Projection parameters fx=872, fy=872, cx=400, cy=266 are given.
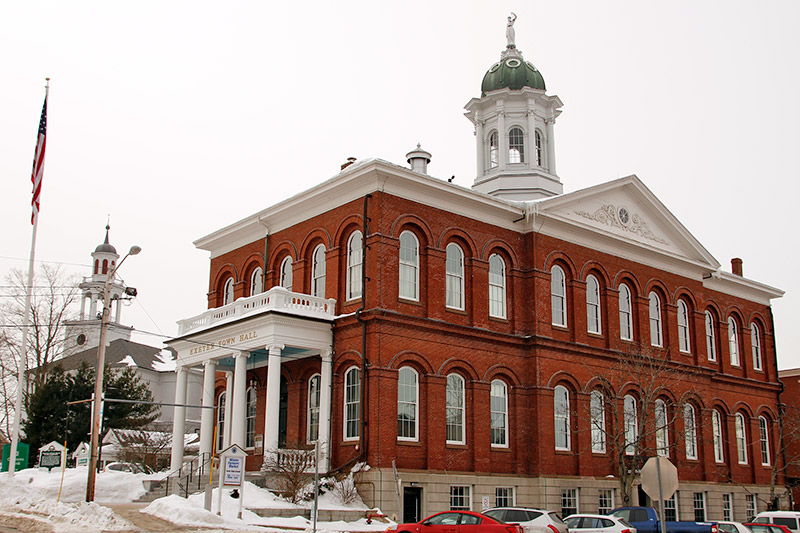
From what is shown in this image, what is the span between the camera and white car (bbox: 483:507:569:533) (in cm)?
2323

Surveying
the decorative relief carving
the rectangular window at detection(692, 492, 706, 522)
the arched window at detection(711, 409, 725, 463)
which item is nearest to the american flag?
the decorative relief carving

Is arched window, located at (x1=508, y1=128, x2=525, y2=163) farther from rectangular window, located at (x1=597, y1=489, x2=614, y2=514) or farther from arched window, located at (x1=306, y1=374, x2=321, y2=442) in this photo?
rectangular window, located at (x1=597, y1=489, x2=614, y2=514)

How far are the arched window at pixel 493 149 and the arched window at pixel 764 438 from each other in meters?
20.2

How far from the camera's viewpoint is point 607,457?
3709 centimetres

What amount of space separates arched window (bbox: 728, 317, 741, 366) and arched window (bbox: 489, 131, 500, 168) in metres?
15.7

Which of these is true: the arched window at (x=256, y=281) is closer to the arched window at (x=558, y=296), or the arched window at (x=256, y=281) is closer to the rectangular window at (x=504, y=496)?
the arched window at (x=558, y=296)

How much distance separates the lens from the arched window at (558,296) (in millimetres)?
36812

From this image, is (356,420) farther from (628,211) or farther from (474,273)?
(628,211)

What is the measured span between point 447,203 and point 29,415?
29.7 m

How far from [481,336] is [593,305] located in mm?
7400

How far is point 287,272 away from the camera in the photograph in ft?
121

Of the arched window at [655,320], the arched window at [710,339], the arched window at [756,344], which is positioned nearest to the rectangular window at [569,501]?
the arched window at [655,320]

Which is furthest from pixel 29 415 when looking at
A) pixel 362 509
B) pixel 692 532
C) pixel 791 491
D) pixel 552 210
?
pixel 791 491

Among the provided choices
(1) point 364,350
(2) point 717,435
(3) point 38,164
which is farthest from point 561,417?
(3) point 38,164
